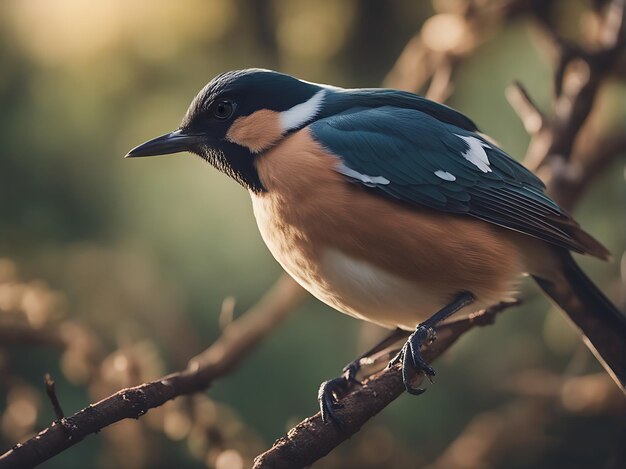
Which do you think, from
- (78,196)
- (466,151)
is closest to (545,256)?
(466,151)

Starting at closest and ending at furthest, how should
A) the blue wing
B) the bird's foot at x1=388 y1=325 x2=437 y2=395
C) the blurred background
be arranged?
1. the bird's foot at x1=388 y1=325 x2=437 y2=395
2. the blue wing
3. the blurred background

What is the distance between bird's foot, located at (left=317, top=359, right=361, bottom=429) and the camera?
6.17ft

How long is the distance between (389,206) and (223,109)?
0.53 m

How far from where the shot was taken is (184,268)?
298 centimetres

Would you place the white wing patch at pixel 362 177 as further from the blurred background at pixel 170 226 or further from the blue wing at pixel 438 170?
the blurred background at pixel 170 226

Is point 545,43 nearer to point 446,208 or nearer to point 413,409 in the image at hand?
point 446,208

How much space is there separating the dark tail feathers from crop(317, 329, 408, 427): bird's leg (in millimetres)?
448

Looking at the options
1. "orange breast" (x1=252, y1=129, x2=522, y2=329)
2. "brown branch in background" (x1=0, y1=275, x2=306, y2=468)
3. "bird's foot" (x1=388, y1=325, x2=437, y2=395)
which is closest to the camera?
"brown branch in background" (x1=0, y1=275, x2=306, y2=468)

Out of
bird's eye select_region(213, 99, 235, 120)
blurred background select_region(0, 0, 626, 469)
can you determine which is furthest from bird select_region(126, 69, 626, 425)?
blurred background select_region(0, 0, 626, 469)

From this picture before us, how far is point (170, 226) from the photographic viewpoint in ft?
9.80

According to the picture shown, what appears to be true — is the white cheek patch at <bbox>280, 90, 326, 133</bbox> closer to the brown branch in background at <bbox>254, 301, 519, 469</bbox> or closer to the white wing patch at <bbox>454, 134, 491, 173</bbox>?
the white wing patch at <bbox>454, 134, 491, 173</bbox>

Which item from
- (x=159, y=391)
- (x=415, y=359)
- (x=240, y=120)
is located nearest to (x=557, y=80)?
(x=240, y=120)

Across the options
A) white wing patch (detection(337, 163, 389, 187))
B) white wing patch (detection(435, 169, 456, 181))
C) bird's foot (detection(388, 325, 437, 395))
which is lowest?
bird's foot (detection(388, 325, 437, 395))

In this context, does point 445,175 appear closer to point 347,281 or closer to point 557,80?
point 347,281
